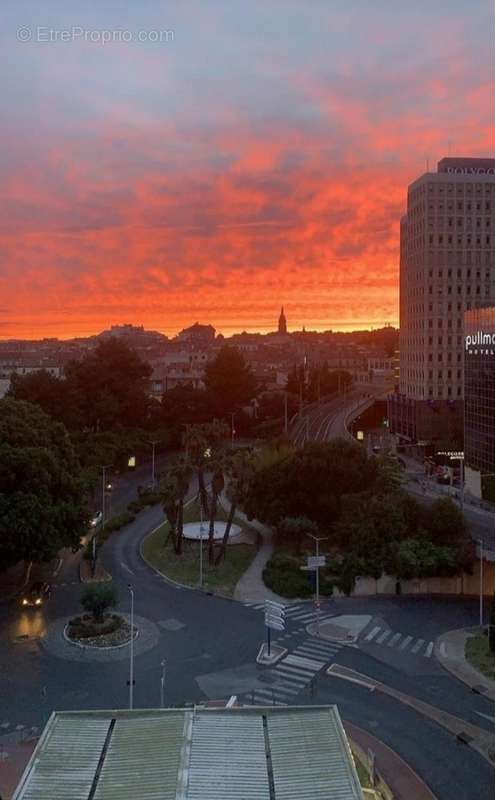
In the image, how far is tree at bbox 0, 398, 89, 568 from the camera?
47406mm

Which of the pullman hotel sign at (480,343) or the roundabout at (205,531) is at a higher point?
the pullman hotel sign at (480,343)

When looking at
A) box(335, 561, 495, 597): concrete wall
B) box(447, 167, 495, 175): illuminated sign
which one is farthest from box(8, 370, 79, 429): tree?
box(447, 167, 495, 175): illuminated sign

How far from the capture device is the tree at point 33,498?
4741cm

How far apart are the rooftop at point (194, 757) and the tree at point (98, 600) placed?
726 inches

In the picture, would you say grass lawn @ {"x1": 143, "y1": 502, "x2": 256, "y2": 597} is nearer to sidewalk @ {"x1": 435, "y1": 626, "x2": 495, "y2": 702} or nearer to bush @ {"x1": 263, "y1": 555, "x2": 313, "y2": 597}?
bush @ {"x1": 263, "y1": 555, "x2": 313, "y2": 597}

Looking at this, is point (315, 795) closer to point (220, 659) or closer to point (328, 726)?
point (328, 726)

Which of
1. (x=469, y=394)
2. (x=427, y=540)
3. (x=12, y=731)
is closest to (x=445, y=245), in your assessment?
(x=469, y=394)

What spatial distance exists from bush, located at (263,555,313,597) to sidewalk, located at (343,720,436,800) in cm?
1800

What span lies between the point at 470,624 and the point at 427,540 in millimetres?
8176

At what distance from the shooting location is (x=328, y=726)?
929 inches

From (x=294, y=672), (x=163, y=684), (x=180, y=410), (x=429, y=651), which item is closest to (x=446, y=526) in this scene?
(x=429, y=651)

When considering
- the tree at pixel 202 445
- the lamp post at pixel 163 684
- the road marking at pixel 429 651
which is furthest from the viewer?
the tree at pixel 202 445

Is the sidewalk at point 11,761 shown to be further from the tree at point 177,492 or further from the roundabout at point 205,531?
the roundabout at point 205,531

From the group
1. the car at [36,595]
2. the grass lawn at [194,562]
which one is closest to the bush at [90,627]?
the car at [36,595]
